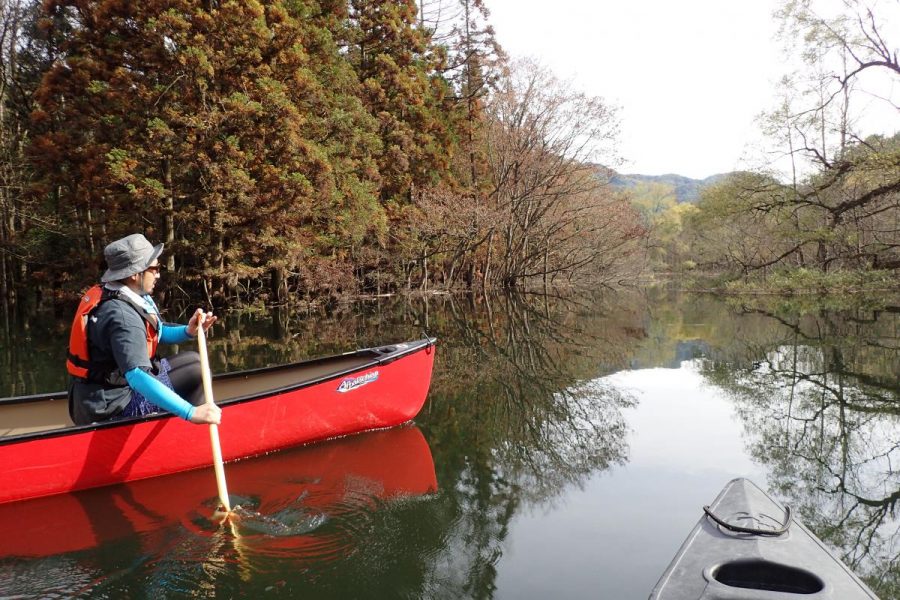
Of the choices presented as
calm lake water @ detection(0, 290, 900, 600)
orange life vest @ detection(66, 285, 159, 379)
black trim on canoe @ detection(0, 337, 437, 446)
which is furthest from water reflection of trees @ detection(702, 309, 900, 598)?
orange life vest @ detection(66, 285, 159, 379)

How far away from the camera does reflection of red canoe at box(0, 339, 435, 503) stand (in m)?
3.72

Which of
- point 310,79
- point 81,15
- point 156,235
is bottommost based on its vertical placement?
point 156,235

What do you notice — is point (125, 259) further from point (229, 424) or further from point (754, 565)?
point (754, 565)

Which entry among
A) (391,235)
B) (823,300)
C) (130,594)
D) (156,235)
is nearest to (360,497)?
(130,594)

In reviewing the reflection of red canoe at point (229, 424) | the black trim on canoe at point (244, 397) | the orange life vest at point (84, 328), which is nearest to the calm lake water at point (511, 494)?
the reflection of red canoe at point (229, 424)

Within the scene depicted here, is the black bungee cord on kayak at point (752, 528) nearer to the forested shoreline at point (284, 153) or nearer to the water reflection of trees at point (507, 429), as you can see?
the water reflection of trees at point (507, 429)

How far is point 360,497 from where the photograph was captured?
3.77 meters

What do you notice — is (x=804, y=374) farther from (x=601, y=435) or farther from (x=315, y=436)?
(x=315, y=436)

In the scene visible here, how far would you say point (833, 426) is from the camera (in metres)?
5.27

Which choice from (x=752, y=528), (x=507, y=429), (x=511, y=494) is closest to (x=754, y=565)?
(x=752, y=528)

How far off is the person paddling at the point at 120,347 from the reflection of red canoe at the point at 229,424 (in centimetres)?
19

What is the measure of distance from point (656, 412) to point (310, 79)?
15879 mm

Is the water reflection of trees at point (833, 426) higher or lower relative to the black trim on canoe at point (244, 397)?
lower

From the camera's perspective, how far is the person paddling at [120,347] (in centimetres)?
341
